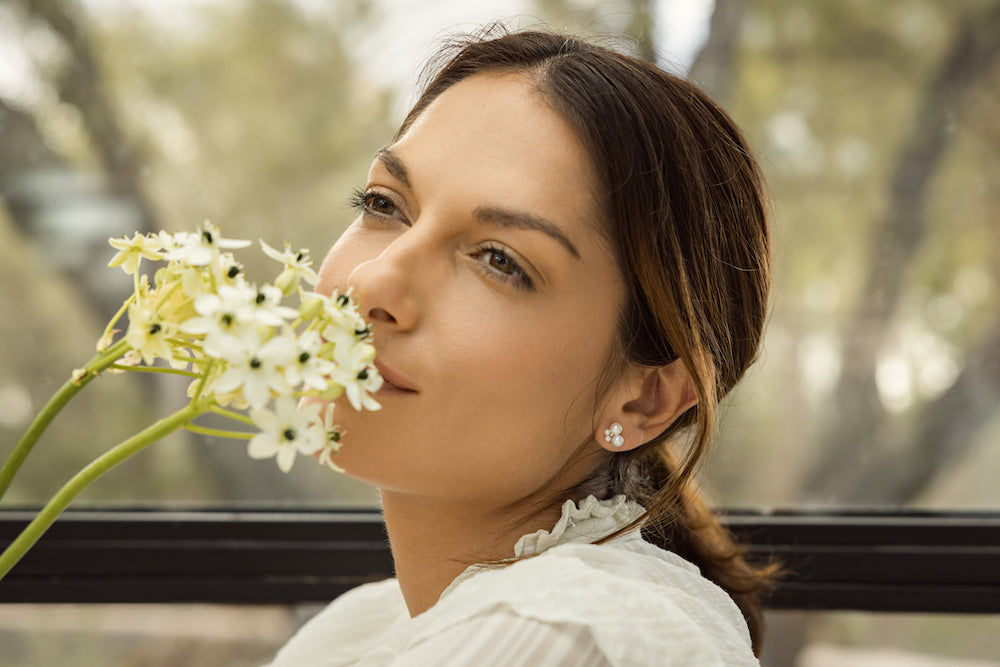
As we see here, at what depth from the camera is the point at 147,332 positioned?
0.70 metres

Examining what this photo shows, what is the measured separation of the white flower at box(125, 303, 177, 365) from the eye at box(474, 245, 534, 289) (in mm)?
344

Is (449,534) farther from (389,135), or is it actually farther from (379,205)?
(389,135)

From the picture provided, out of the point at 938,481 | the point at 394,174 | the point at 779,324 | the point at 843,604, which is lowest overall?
the point at 843,604

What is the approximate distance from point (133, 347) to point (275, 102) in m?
0.94

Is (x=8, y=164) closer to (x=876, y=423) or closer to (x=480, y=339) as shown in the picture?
(x=480, y=339)

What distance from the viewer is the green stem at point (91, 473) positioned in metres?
0.63

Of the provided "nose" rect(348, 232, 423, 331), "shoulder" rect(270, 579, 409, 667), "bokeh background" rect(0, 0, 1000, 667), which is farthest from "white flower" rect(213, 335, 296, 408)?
"bokeh background" rect(0, 0, 1000, 667)

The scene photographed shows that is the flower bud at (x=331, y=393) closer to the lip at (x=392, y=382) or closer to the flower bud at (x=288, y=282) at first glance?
the flower bud at (x=288, y=282)

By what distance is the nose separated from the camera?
2.91 feet

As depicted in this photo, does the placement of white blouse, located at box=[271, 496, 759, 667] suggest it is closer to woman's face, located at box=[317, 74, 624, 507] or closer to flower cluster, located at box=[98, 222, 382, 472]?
woman's face, located at box=[317, 74, 624, 507]

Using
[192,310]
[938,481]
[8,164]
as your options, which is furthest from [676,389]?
[8,164]

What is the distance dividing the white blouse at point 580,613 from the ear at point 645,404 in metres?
0.09

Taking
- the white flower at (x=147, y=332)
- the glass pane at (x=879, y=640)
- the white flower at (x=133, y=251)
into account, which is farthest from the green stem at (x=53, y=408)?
the glass pane at (x=879, y=640)

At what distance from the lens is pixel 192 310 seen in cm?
74
